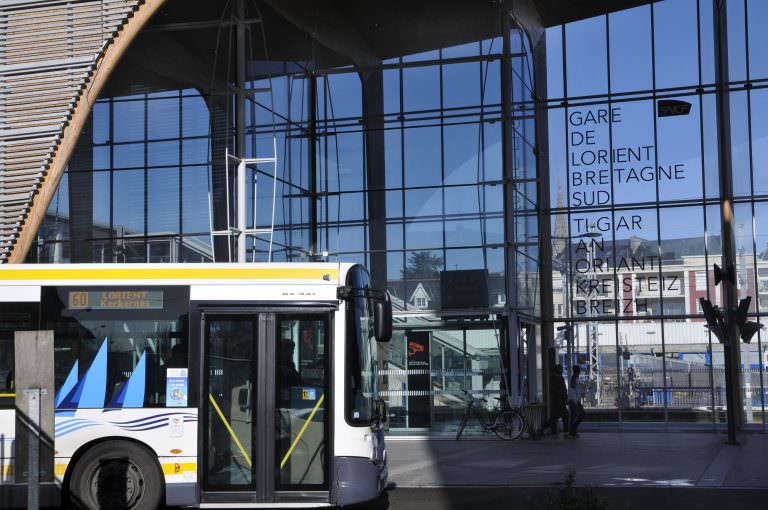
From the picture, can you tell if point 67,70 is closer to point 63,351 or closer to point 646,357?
point 63,351

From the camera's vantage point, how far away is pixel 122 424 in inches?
453

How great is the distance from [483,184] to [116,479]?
1633 centimetres

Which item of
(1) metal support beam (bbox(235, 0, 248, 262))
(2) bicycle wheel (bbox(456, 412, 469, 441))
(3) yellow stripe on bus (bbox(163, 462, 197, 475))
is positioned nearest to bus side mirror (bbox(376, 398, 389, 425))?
(3) yellow stripe on bus (bbox(163, 462, 197, 475))

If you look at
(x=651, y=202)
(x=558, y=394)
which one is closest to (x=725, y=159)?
(x=651, y=202)

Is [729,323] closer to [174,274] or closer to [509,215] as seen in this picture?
[509,215]

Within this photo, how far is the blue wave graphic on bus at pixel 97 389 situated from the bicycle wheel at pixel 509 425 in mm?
13859

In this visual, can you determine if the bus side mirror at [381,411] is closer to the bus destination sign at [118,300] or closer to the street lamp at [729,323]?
the bus destination sign at [118,300]

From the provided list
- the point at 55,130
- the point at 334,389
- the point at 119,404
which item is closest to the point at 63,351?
the point at 119,404

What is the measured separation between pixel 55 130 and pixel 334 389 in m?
9.01

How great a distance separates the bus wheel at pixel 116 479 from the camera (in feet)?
37.5

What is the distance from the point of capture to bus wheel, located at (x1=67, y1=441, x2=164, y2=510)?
37.5 ft

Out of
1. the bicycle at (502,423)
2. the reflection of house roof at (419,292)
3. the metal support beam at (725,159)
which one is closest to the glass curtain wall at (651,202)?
the metal support beam at (725,159)

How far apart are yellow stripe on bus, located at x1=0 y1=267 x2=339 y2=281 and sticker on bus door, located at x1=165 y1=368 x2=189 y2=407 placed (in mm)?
1049

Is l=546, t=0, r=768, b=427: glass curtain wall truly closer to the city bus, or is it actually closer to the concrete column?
the concrete column
